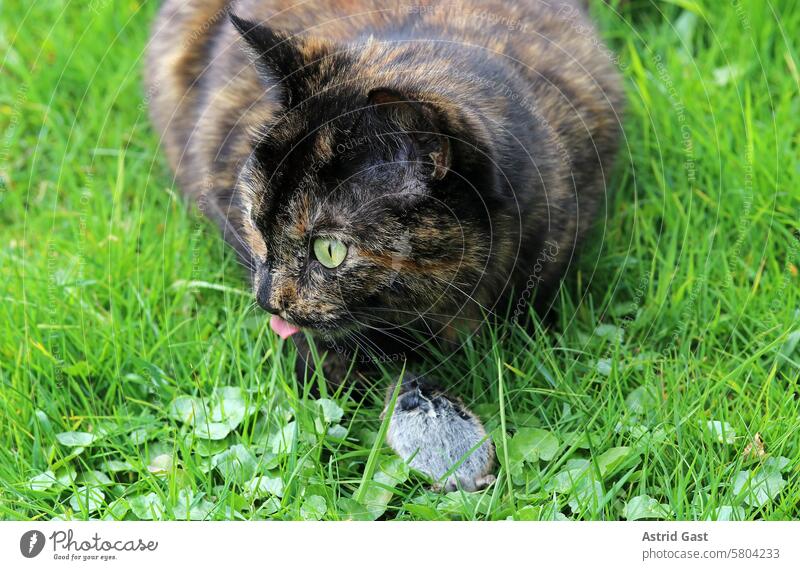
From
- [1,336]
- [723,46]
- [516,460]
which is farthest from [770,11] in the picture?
[1,336]

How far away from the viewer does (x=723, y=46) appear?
2.58m

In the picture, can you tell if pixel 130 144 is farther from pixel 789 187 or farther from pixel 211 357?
pixel 789 187

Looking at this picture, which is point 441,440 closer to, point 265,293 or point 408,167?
point 265,293

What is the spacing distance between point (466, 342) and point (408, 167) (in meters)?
0.51

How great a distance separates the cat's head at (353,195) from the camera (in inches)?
60.0

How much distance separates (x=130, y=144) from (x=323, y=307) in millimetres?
1230

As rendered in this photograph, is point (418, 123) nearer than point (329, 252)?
Yes

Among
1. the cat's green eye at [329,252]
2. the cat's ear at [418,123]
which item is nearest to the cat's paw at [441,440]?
the cat's green eye at [329,252]

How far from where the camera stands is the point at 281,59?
159cm

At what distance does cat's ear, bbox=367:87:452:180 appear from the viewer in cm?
143
